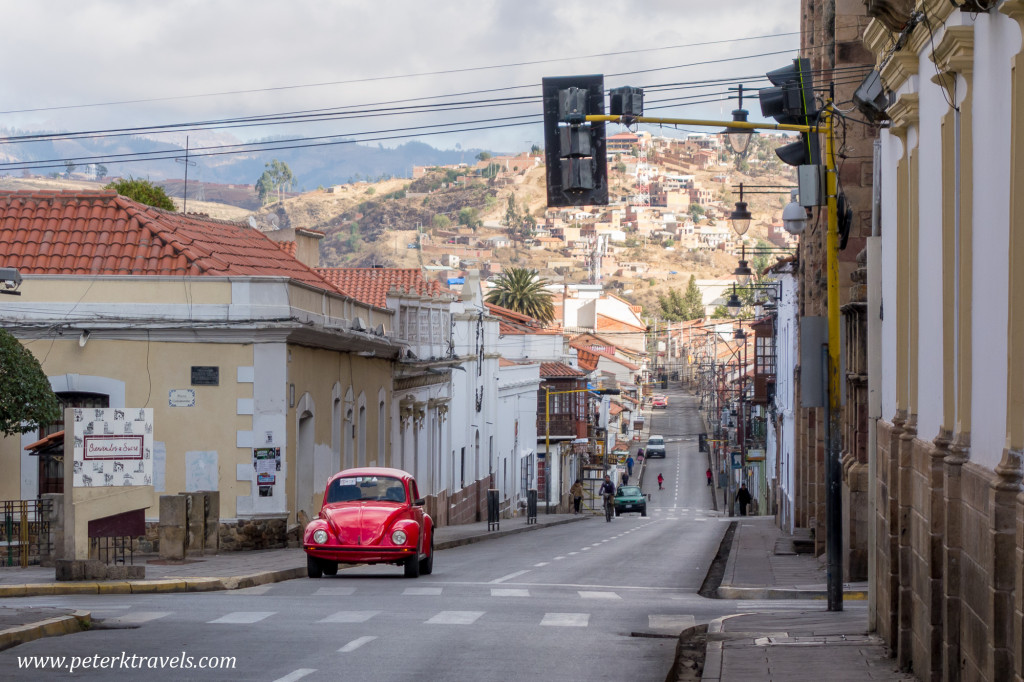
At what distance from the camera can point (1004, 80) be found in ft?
25.6

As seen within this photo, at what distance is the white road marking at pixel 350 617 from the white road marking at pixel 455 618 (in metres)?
0.77

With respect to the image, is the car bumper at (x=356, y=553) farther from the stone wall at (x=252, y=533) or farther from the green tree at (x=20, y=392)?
the stone wall at (x=252, y=533)

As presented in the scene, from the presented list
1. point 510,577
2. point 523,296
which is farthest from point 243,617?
point 523,296

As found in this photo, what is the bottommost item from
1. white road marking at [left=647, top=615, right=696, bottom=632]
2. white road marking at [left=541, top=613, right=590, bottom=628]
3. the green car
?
the green car

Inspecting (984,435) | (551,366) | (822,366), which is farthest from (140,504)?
(551,366)

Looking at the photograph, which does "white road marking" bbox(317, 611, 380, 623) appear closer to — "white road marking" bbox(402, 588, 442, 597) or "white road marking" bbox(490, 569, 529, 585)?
"white road marking" bbox(402, 588, 442, 597)

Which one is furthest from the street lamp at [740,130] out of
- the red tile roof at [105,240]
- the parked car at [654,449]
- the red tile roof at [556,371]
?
the parked car at [654,449]

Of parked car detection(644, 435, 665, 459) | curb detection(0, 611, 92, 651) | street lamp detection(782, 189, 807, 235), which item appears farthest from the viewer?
parked car detection(644, 435, 665, 459)

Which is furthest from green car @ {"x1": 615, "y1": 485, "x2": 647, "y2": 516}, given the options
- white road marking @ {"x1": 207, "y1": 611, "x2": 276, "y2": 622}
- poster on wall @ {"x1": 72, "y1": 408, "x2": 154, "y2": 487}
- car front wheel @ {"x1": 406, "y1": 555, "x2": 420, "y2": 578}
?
white road marking @ {"x1": 207, "y1": 611, "x2": 276, "y2": 622}

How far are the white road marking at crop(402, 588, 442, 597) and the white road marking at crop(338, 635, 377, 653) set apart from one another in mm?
5248

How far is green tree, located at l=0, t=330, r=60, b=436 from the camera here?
2455 centimetres

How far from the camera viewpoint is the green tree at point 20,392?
24547mm

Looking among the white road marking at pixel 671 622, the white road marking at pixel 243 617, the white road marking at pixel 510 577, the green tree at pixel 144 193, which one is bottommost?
the white road marking at pixel 510 577

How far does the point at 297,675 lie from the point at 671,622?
650cm
